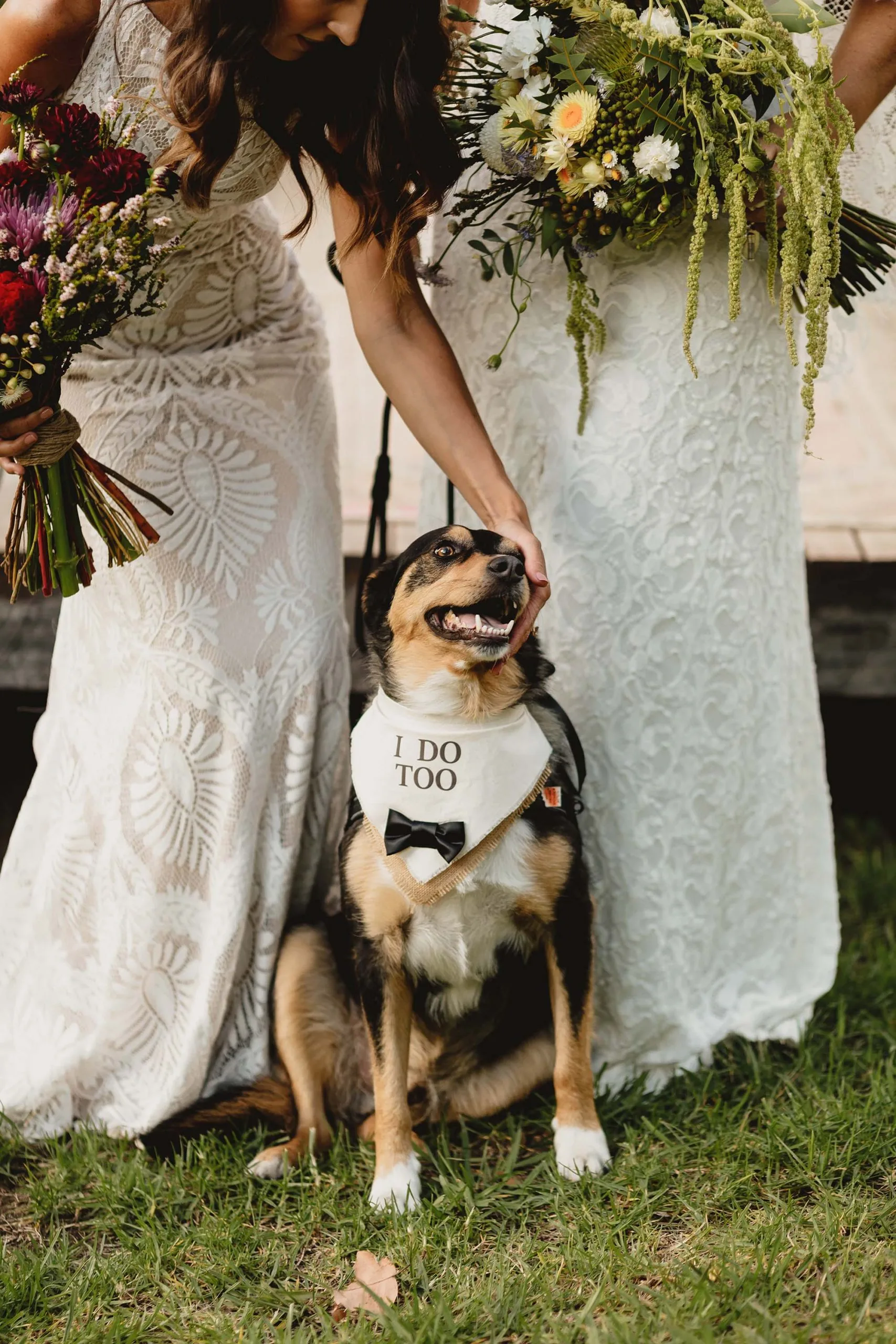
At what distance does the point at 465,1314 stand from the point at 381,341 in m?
1.91

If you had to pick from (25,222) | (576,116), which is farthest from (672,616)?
(25,222)

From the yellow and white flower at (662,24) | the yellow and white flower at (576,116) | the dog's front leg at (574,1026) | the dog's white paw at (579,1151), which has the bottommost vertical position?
the dog's white paw at (579,1151)

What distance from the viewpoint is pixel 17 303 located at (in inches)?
77.0

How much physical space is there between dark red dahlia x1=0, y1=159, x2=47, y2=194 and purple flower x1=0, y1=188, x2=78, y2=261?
13mm

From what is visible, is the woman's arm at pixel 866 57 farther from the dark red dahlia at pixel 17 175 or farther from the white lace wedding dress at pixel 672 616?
the dark red dahlia at pixel 17 175

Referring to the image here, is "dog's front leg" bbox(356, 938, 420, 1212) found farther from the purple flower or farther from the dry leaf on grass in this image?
the purple flower

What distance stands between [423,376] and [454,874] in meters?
1.07

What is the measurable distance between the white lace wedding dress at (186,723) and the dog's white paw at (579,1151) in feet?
2.45

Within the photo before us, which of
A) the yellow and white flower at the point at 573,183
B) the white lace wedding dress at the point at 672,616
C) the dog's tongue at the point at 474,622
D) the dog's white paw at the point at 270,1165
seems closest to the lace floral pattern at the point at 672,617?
the white lace wedding dress at the point at 672,616

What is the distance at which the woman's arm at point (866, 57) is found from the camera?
2234 millimetres

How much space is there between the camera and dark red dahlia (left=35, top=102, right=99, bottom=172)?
2.03 m

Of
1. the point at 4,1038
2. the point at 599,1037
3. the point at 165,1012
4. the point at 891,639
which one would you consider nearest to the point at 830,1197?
the point at 599,1037

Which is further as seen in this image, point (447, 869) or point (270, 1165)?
point (270, 1165)

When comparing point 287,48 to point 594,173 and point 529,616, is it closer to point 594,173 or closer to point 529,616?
point 594,173
